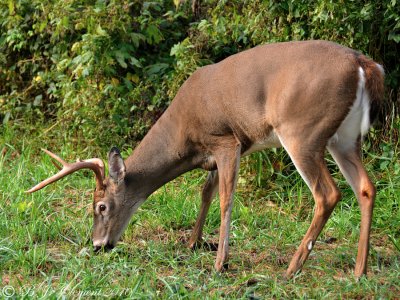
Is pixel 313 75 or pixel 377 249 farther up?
pixel 313 75

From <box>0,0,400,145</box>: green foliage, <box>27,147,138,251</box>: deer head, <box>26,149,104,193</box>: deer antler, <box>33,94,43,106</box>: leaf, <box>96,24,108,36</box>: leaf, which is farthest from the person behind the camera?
<box>33,94,43,106</box>: leaf

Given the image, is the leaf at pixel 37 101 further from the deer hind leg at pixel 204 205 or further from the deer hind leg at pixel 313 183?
the deer hind leg at pixel 313 183

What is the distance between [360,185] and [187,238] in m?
1.67

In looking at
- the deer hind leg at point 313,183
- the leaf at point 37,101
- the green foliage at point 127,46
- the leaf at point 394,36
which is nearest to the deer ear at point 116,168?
the deer hind leg at point 313,183

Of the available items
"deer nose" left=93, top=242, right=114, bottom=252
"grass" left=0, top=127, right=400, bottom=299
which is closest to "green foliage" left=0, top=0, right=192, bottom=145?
"grass" left=0, top=127, right=400, bottom=299

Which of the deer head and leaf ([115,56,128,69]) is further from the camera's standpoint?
leaf ([115,56,128,69])

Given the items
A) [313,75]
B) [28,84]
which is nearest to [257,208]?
[313,75]

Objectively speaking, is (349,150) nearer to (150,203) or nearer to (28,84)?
(150,203)

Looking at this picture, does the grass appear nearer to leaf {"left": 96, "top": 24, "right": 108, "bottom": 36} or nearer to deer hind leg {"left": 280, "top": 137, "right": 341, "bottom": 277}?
deer hind leg {"left": 280, "top": 137, "right": 341, "bottom": 277}

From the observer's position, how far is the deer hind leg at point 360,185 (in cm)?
596

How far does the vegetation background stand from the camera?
589 centimetres

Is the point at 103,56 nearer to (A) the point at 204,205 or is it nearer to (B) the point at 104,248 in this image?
(A) the point at 204,205

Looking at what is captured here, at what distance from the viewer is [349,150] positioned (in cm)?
621

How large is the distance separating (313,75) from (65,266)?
7.43 feet
